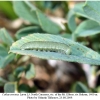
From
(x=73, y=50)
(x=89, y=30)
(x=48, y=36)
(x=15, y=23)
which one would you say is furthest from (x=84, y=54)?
(x=15, y=23)

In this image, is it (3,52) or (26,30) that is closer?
(3,52)

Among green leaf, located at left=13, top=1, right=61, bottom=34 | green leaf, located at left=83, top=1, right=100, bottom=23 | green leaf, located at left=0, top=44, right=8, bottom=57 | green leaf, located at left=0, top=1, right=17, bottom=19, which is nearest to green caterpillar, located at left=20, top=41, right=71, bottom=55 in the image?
green leaf, located at left=83, top=1, right=100, bottom=23

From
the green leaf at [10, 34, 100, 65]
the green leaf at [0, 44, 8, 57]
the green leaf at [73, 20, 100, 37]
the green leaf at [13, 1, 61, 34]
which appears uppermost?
the green leaf at [13, 1, 61, 34]

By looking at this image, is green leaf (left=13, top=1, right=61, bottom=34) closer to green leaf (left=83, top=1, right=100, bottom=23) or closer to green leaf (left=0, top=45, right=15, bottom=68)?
green leaf (left=0, top=45, right=15, bottom=68)

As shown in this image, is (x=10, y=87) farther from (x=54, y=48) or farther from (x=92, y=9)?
(x=92, y=9)

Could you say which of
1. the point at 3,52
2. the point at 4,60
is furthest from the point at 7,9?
the point at 4,60

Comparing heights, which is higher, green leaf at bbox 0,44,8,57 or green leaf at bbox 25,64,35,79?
green leaf at bbox 0,44,8,57

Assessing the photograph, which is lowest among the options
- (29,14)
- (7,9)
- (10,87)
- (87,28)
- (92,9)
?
(10,87)

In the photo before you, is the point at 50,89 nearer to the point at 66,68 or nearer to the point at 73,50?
the point at 66,68

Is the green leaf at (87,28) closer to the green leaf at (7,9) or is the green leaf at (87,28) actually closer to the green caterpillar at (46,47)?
the green caterpillar at (46,47)
